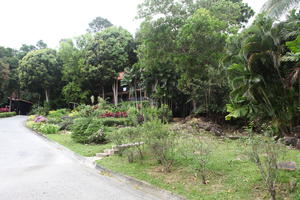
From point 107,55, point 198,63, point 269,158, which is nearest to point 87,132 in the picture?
point 198,63

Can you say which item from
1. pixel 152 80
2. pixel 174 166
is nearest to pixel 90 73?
pixel 152 80

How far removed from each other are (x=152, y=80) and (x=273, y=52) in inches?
608

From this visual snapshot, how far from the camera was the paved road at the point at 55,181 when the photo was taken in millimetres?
4970

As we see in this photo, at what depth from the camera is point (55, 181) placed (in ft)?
19.5

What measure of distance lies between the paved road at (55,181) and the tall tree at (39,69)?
2452 centimetres

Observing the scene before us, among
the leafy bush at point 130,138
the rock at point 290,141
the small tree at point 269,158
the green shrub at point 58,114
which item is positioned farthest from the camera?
the green shrub at point 58,114

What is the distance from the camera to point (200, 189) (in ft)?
15.7

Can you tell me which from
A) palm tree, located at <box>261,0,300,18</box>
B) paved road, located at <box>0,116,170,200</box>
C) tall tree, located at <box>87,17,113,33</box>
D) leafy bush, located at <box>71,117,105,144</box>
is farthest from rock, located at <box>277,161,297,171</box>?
tall tree, located at <box>87,17,113,33</box>

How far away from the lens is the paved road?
4.97 m

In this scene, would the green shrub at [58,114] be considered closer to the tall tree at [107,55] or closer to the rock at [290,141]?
the tall tree at [107,55]

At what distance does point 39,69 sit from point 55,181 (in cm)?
2866

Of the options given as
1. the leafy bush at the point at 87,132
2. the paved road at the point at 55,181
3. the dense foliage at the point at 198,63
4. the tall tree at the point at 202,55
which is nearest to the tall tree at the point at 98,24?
the dense foliage at the point at 198,63

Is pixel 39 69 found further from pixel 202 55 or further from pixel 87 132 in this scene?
pixel 202 55

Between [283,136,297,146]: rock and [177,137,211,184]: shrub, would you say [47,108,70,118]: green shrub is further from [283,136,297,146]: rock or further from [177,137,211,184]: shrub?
[283,136,297,146]: rock
